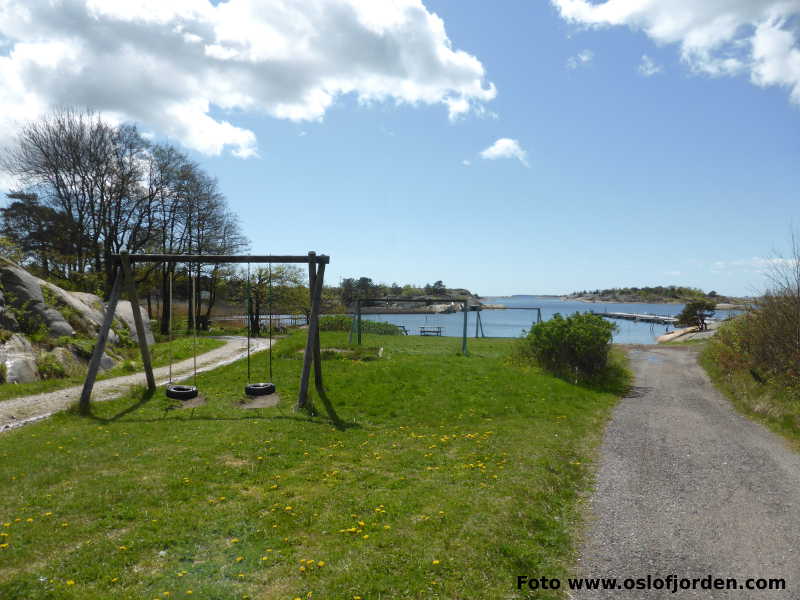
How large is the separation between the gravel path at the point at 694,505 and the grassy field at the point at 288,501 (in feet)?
1.50

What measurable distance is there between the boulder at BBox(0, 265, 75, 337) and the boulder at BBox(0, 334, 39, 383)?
146cm

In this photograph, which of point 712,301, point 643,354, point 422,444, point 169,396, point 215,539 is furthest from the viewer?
point 712,301

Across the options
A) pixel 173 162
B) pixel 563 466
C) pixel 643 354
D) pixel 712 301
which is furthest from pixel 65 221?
pixel 712 301

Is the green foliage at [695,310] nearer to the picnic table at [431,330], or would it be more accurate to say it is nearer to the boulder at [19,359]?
the picnic table at [431,330]

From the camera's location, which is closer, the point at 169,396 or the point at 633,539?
the point at 633,539

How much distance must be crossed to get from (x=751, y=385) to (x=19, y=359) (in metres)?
20.6

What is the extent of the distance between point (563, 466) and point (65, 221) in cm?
3111

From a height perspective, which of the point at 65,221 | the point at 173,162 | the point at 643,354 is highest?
the point at 173,162

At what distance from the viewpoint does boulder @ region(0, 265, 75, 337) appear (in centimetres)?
1550

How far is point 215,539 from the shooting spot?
16.1 feet

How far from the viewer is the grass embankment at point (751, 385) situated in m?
11.2

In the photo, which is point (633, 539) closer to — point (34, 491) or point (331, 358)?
point (34, 491)

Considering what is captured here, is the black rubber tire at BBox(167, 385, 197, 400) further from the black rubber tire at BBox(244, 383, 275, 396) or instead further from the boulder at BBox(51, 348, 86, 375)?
the boulder at BBox(51, 348, 86, 375)

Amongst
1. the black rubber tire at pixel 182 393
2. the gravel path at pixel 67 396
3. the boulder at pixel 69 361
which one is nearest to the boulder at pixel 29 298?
the boulder at pixel 69 361
